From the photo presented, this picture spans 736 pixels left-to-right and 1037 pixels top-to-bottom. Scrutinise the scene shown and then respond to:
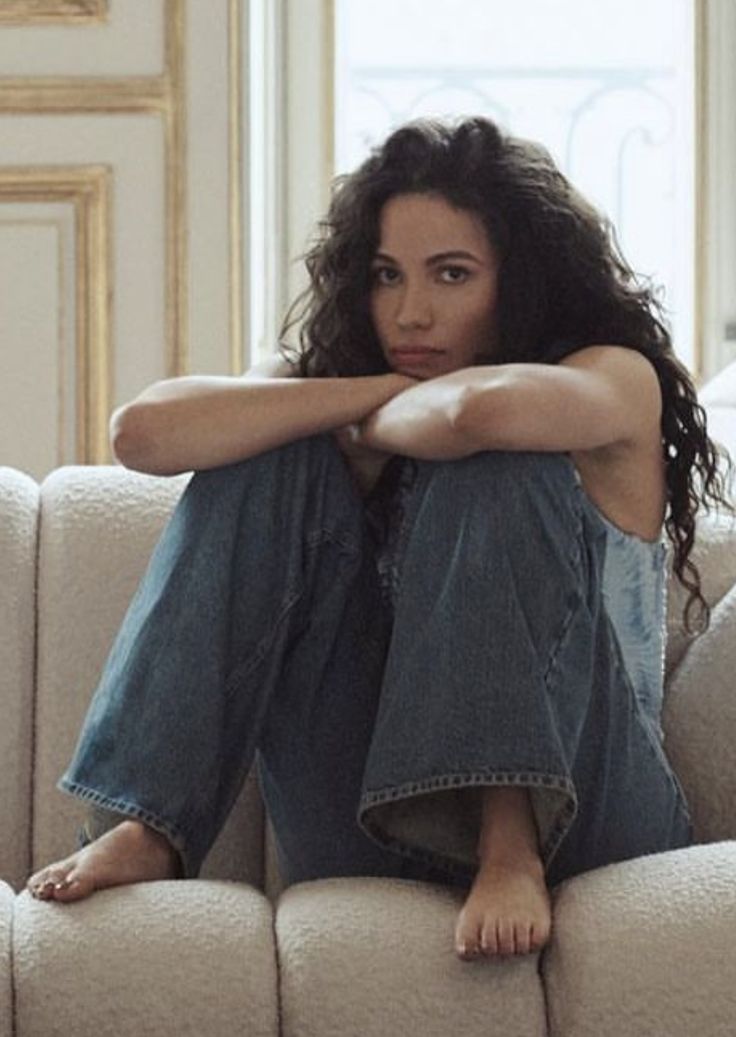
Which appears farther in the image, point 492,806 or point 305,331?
point 305,331

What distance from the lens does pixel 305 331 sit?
219cm

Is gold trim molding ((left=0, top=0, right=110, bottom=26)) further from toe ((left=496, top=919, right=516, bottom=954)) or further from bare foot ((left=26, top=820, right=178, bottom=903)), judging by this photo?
toe ((left=496, top=919, right=516, bottom=954))

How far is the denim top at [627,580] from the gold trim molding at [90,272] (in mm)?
1364

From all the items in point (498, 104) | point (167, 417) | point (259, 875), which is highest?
point (498, 104)

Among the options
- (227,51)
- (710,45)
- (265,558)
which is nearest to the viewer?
(265,558)

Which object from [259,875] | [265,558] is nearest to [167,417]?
[265,558]

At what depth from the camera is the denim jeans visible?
5.68 ft

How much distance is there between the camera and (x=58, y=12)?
3.29m

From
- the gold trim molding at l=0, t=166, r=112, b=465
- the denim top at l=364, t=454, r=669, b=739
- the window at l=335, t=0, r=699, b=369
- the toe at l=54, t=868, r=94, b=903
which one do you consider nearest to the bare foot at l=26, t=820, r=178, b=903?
the toe at l=54, t=868, r=94, b=903

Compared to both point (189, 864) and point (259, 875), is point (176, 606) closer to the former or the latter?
Answer: point (189, 864)

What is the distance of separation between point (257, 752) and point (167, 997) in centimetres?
47

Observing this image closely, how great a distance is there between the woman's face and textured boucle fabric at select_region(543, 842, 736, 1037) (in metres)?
0.59

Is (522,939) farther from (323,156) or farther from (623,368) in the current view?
(323,156)

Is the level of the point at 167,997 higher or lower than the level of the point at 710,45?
lower
